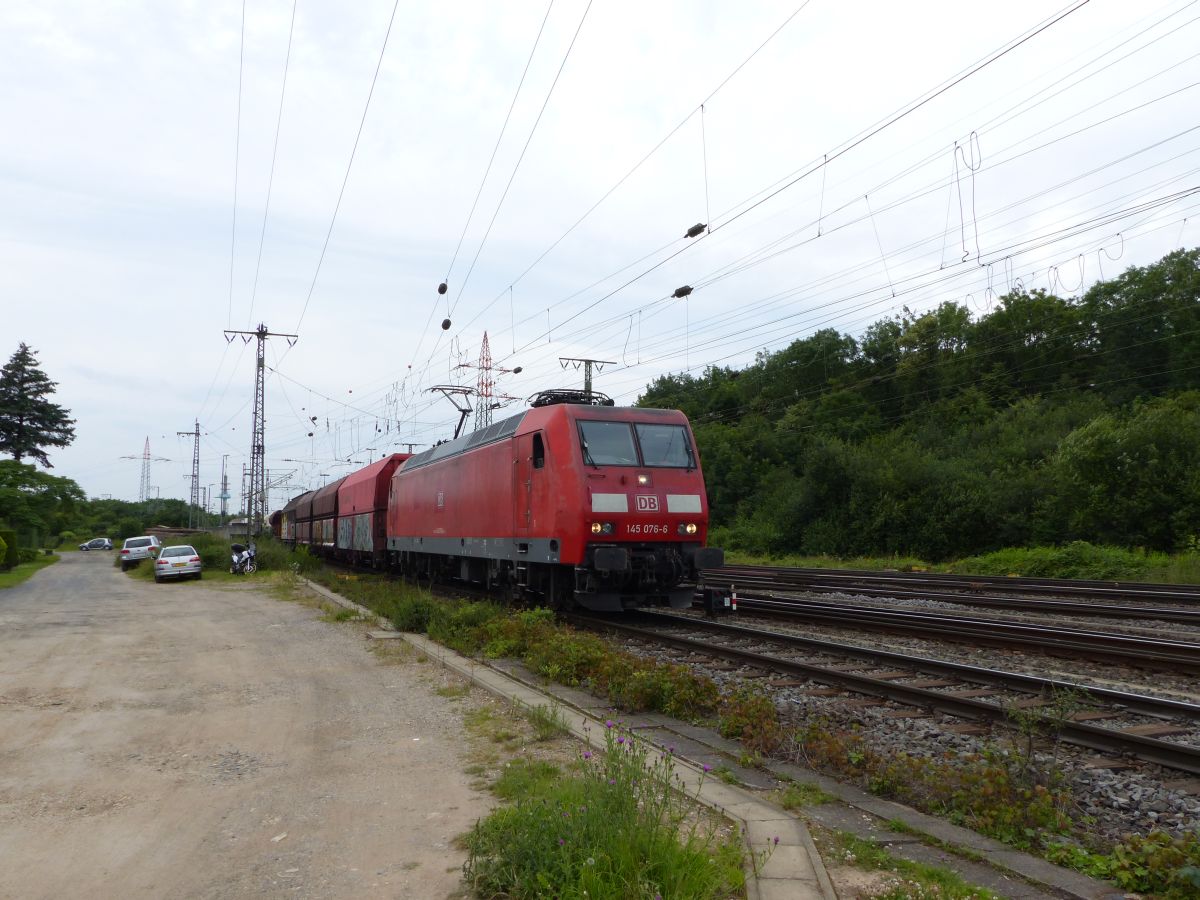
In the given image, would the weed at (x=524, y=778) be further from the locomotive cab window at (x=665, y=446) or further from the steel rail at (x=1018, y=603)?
the steel rail at (x=1018, y=603)

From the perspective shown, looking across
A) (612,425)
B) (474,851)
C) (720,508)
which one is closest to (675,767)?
(474,851)

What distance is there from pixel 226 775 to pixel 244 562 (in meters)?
25.9

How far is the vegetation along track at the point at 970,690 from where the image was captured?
5.77 metres

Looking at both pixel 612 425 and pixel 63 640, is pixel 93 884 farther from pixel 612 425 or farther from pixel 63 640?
pixel 63 640

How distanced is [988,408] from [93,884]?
43.8 metres

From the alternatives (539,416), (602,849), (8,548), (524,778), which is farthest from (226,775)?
(8,548)

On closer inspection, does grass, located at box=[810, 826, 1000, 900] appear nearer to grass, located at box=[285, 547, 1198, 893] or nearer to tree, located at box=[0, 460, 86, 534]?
grass, located at box=[285, 547, 1198, 893]

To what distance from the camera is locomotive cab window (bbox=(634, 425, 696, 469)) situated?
13.0 meters

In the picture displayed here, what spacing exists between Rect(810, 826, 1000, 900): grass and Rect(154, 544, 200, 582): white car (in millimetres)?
27583

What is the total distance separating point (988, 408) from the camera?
41.6m

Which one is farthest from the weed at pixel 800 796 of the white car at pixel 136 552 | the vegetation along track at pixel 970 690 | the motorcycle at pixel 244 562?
the white car at pixel 136 552

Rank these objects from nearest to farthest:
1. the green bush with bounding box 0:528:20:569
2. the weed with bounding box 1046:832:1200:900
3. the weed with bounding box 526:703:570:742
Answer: the weed with bounding box 1046:832:1200:900
the weed with bounding box 526:703:570:742
the green bush with bounding box 0:528:20:569

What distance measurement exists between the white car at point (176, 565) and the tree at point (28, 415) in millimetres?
36298

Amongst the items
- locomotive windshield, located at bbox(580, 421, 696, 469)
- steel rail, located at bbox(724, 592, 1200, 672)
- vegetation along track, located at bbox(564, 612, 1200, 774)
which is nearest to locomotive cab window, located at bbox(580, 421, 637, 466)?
locomotive windshield, located at bbox(580, 421, 696, 469)
